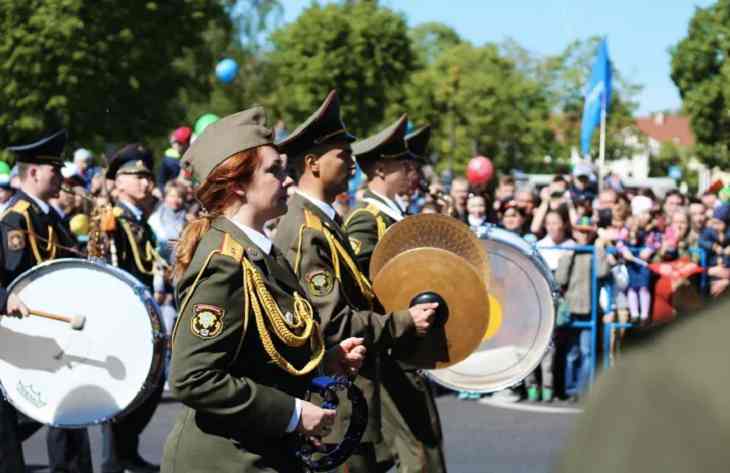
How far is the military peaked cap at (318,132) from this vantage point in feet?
17.7

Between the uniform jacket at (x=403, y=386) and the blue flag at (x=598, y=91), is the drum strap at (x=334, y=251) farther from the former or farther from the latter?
the blue flag at (x=598, y=91)

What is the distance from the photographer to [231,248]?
369 cm

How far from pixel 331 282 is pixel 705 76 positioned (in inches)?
1366

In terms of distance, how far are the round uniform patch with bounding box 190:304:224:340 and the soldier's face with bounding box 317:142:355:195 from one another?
6.37 ft

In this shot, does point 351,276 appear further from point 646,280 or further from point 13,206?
point 646,280

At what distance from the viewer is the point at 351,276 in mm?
5219

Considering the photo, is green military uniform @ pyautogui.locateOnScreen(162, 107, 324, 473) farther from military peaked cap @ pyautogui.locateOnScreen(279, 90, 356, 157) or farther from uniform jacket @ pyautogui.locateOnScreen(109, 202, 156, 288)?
uniform jacket @ pyautogui.locateOnScreen(109, 202, 156, 288)

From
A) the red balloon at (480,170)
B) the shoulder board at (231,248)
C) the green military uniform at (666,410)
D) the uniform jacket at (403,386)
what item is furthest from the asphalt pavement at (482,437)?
the green military uniform at (666,410)

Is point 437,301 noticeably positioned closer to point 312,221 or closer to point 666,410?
point 312,221

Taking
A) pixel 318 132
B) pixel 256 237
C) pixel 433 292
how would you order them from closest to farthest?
pixel 256 237, pixel 318 132, pixel 433 292

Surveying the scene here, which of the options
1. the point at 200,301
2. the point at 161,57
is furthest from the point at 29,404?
the point at 161,57

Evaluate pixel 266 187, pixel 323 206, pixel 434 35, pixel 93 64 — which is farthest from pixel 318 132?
pixel 434 35

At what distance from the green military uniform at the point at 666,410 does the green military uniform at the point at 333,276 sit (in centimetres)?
398

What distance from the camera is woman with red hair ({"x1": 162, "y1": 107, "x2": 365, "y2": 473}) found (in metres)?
3.54
